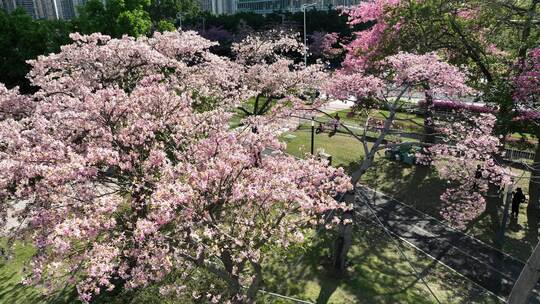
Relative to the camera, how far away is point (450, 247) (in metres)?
15.8

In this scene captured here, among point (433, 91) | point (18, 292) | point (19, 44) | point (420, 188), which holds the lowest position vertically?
point (420, 188)

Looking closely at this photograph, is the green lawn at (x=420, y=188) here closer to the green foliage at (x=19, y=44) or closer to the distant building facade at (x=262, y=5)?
the green foliage at (x=19, y=44)

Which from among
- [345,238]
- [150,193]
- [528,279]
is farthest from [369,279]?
[150,193]

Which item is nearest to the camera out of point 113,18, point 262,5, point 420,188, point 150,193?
point 150,193

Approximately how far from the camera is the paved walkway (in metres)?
13.8

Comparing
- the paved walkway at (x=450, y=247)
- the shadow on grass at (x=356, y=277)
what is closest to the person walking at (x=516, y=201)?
the paved walkway at (x=450, y=247)

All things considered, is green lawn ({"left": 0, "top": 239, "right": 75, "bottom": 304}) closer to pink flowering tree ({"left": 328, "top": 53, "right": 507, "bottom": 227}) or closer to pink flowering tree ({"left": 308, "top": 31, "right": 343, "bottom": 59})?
pink flowering tree ({"left": 328, "top": 53, "right": 507, "bottom": 227})

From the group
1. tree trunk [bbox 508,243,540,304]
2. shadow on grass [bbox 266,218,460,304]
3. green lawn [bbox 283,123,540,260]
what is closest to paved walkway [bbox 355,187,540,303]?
green lawn [bbox 283,123,540,260]

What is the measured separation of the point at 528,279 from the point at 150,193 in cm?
938

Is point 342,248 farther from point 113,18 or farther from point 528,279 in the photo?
point 113,18

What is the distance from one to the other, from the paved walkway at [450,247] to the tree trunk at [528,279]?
4.68 metres

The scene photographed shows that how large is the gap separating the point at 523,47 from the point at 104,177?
719 inches

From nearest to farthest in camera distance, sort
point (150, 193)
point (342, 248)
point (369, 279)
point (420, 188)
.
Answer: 1. point (150, 193)
2. point (369, 279)
3. point (342, 248)
4. point (420, 188)

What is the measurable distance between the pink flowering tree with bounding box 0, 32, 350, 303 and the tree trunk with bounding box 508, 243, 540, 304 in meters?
4.51
